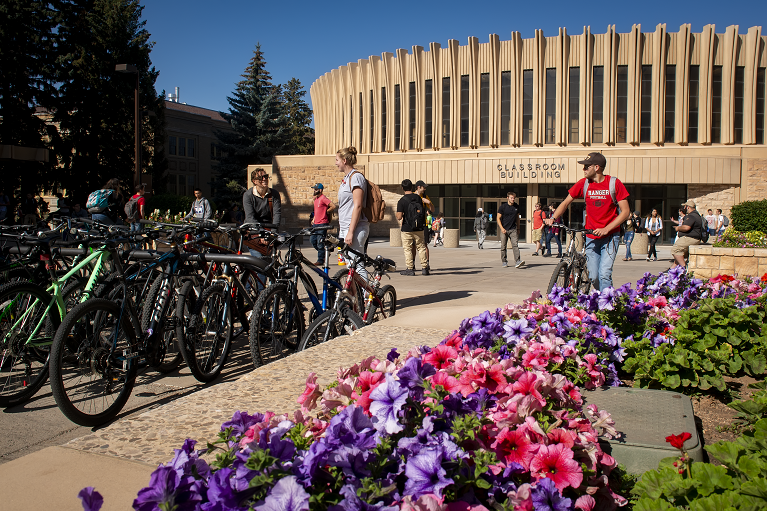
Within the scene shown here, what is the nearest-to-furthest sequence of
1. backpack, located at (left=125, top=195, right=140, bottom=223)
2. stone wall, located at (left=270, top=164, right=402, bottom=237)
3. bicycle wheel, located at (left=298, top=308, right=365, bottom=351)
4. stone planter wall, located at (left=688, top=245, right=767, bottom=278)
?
1. bicycle wheel, located at (left=298, top=308, right=365, bottom=351)
2. stone planter wall, located at (left=688, top=245, right=767, bottom=278)
3. backpack, located at (left=125, top=195, right=140, bottom=223)
4. stone wall, located at (left=270, top=164, right=402, bottom=237)

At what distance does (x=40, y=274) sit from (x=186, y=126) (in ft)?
208

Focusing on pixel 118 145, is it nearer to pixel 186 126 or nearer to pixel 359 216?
pixel 186 126

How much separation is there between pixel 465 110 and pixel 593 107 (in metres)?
7.13

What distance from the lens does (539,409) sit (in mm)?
2189

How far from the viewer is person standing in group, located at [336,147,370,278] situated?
6590 millimetres

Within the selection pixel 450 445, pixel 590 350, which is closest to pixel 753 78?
pixel 590 350

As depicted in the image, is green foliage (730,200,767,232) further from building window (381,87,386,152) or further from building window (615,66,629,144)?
building window (381,87,386,152)

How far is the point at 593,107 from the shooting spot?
3347 cm

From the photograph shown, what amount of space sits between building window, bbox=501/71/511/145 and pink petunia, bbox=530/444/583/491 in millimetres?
34654

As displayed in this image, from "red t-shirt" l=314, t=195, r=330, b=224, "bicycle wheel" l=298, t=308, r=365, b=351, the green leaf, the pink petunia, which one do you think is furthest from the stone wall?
the green leaf

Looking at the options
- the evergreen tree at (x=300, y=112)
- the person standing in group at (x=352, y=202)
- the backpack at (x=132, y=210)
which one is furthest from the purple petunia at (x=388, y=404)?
the evergreen tree at (x=300, y=112)

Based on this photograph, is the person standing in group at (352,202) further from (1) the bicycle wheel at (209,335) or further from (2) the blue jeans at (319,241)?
(1) the bicycle wheel at (209,335)

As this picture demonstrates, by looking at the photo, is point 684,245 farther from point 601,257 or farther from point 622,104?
point 622,104

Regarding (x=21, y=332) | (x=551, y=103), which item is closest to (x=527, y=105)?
(x=551, y=103)
